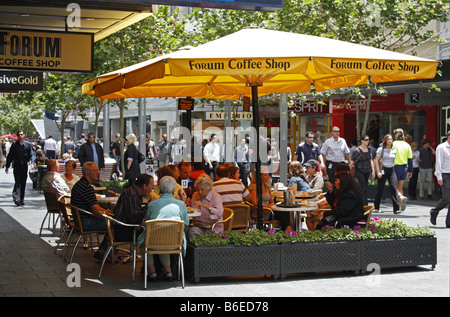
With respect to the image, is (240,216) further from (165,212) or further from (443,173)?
(443,173)

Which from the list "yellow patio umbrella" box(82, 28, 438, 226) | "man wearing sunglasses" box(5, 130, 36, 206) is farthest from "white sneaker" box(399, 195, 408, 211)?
"man wearing sunglasses" box(5, 130, 36, 206)

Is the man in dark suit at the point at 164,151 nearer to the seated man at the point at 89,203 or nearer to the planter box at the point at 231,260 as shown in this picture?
the seated man at the point at 89,203

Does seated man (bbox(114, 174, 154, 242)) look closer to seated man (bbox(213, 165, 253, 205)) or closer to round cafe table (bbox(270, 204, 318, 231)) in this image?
seated man (bbox(213, 165, 253, 205))

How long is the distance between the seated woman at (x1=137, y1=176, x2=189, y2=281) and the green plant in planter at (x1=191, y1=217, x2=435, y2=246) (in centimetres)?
38

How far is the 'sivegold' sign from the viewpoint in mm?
10008

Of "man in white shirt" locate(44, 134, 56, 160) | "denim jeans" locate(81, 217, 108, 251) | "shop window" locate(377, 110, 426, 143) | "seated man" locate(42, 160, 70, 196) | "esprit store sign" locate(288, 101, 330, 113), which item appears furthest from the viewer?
"man in white shirt" locate(44, 134, 56, 160)

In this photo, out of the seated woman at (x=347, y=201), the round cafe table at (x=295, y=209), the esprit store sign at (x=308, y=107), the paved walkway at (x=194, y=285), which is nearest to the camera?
the paved walkway at (x=194, y=285)

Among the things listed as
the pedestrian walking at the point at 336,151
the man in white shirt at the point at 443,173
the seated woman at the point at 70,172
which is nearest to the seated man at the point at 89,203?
the seated woman at the point at 70,172

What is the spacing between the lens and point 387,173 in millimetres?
16625

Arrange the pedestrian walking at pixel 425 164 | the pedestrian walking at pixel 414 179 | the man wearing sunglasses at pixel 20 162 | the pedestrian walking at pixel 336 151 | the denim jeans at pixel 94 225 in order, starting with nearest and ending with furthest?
the denim jeans at pixel 94 225 < the pedestrian walking at pixel 336 151 < the man wearing sunglasses at pixel 20 162 < the pedestrian walking at pixel 414 179 < the pedestrian walking at pixel 425 164

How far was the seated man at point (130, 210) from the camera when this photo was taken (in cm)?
897

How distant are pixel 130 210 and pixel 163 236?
2.95 feet

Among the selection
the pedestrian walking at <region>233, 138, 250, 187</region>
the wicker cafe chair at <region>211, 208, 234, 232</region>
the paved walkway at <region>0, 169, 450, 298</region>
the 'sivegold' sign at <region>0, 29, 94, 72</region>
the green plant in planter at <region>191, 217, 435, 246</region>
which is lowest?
the paved walkway at <region>0, 169, 450, 298</region>

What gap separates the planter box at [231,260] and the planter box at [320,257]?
142 millimetres
